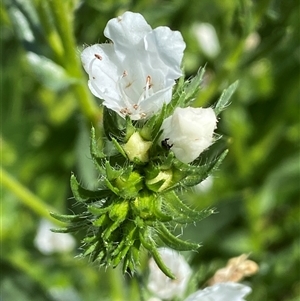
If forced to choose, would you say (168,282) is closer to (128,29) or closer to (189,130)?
(189,130)

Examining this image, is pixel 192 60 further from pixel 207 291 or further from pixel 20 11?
pixel 207 291

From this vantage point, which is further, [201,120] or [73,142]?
[73,142]

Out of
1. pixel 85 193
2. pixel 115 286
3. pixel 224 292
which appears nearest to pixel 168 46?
pixel 85 193

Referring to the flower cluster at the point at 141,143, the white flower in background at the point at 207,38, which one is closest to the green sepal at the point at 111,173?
the flower cluster at the point at 141,143

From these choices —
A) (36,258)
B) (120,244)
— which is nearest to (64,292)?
(36,258)

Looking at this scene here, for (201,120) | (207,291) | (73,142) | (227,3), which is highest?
(227,3)

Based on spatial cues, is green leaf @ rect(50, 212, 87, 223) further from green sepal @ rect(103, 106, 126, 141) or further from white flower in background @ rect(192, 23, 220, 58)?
white flower in background @ rect(192, 23, 220, 58)

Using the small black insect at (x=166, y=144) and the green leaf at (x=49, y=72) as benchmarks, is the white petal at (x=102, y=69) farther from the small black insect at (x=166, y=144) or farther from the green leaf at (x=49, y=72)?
the green leaf at (x=49, y=72)
